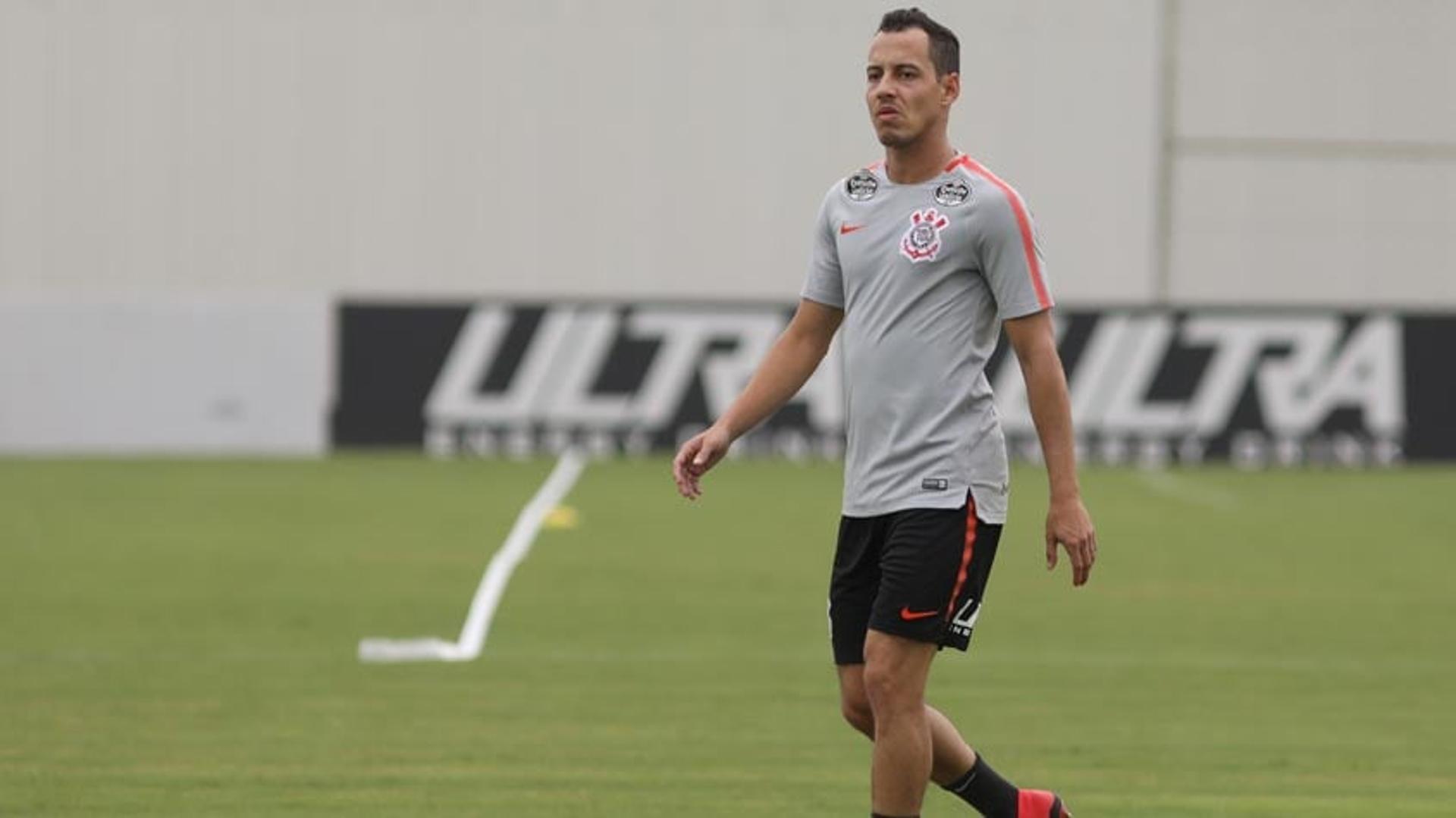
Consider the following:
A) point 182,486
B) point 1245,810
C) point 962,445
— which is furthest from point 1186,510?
point 962,445

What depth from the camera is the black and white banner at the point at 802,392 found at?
1097 inches

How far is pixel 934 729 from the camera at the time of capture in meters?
7.26

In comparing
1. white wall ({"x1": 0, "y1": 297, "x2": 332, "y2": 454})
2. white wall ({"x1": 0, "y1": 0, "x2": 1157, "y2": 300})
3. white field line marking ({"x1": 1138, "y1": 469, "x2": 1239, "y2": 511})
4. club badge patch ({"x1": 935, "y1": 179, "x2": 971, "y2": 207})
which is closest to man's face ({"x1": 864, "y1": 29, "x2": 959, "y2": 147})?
club badge patch ({"x1": 935, "y1": 179, "x2": 971, "y2": 207})

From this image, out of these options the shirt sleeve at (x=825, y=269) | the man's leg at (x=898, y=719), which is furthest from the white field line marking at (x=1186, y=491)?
the man's leg at (x=898, y=719)

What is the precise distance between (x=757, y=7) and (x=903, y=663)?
2622 cm

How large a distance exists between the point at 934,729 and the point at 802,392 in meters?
20.6

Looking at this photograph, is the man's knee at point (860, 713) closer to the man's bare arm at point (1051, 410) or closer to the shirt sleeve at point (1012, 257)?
the man's bare arm at point (1051, 410)

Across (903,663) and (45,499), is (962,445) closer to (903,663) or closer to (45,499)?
(903,663)

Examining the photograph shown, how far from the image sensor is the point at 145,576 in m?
16.6

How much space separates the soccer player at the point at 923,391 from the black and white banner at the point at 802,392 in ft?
67.9


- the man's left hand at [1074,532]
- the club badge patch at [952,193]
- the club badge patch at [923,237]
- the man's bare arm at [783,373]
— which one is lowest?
the man's left hand at [1074,532]

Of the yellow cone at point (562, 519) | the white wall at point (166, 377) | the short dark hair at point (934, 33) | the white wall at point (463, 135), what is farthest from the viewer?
the white wall at point (463, 135)

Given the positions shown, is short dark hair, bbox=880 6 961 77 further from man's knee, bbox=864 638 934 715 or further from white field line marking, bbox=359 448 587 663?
white field line marking, bbox=359 448 587 663

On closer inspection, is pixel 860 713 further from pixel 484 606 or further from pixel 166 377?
pixel 166 377
